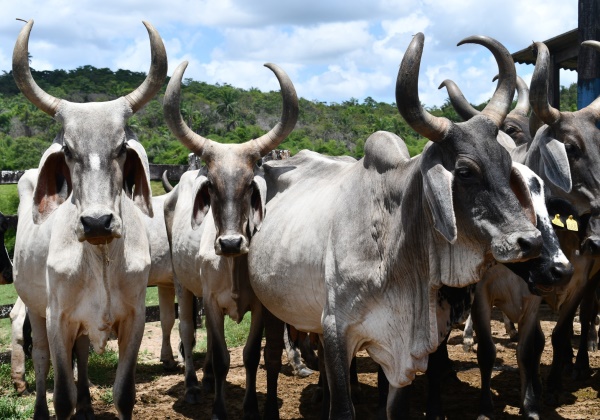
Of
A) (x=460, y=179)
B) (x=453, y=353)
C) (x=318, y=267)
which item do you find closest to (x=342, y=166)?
(x=318, y=267)

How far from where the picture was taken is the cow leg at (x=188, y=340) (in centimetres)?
723

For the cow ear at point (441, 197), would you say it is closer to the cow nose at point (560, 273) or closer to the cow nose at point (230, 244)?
the cow nose at point (560, 273)

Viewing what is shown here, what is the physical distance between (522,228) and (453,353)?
4955 mm

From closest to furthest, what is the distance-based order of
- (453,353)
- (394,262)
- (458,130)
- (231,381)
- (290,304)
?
(458,130), (394,262), (290,304), (231,381), (453,353)

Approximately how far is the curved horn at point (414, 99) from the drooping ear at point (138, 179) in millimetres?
1791

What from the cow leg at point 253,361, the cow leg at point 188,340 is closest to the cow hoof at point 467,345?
the cow leg at point 188,340

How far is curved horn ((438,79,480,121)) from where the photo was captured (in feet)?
20.6

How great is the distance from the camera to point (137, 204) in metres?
5.52

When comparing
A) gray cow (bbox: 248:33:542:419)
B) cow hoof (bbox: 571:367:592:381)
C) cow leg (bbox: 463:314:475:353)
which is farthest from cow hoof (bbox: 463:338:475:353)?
gray cow (bbox: 248:33:542:419)

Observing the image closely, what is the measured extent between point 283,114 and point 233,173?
2.14 feet

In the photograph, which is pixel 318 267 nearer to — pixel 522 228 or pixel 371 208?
pixel 371 208

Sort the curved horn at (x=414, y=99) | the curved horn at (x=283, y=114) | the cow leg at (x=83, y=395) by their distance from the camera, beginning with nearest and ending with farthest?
1. the curved horn at (x=414, y=99)
2. the curved horn at (x=283, y=114)
3. the cow leg at (x=83, y=395)

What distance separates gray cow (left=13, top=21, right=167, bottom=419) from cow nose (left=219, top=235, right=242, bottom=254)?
526 millimetres

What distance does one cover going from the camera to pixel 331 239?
17.2ft
